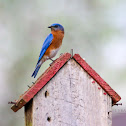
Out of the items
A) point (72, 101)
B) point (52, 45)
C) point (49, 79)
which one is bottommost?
point (72, 101)

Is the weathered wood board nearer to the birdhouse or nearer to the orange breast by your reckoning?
the birdhouse

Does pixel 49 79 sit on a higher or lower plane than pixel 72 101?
higher

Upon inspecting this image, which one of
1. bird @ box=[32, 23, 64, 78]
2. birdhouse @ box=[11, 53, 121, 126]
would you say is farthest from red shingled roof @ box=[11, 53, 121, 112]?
bird @ box=[32, 23, 64, 78]

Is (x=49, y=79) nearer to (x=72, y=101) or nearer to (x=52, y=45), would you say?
(x=72, y=101)

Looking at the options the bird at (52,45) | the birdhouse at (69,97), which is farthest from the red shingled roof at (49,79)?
the bird at (52,45)

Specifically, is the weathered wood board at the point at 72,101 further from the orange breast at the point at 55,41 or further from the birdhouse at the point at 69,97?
the orange breast at the point at 55,41

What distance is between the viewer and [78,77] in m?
6.10

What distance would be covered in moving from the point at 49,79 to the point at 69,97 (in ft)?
1.05

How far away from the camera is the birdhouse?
589cm

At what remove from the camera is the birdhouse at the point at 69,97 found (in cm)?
589

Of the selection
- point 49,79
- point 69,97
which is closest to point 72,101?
point 69,97

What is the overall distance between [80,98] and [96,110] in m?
0.22

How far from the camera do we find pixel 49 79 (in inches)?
233

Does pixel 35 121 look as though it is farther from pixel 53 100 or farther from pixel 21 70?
pixel 21 70
